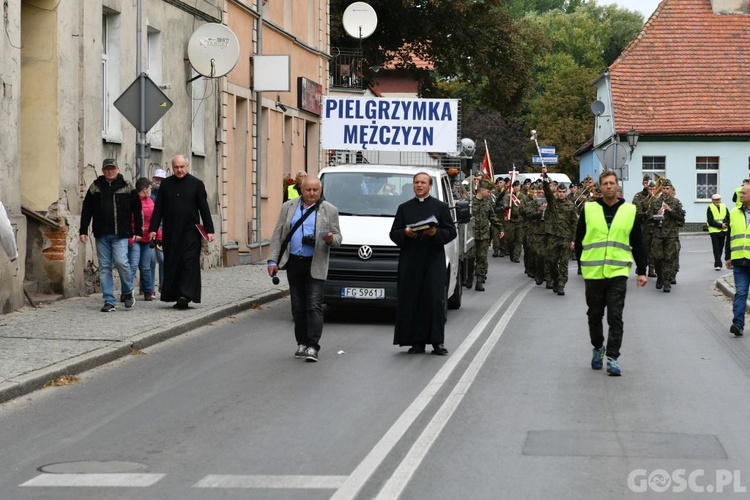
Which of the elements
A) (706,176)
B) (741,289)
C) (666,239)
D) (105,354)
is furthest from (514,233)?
(706,176)

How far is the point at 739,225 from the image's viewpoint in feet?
52.6

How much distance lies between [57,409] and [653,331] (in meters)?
8.62

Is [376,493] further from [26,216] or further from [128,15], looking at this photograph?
[128,15]

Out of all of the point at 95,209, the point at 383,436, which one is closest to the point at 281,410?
the point at 383,436

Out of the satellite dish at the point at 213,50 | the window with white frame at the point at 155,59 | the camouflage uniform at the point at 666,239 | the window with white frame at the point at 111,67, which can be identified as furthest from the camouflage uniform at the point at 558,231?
the window with white frame at the point at 111,67

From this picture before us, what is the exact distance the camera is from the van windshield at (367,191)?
17359mm

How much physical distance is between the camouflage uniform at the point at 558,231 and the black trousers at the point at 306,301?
10.3 metres

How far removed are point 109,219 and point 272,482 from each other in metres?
9.58

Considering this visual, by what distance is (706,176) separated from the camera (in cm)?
5488

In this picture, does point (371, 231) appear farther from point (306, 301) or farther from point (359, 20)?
point (359, 20)

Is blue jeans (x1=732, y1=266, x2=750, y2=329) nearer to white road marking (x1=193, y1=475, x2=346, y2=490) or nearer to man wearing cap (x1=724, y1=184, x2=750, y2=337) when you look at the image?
man wearing cap (x1=724, y1=184, x2=750, y2=337)

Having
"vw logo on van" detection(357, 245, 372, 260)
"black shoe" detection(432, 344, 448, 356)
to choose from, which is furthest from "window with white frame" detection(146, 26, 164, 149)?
"black shoe" detection(432, 344, 448, 356)

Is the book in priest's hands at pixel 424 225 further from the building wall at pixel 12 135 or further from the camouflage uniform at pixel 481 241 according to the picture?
the camouflage uniform at pixel 481 241

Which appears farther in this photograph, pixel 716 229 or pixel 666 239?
pixel 716 229
